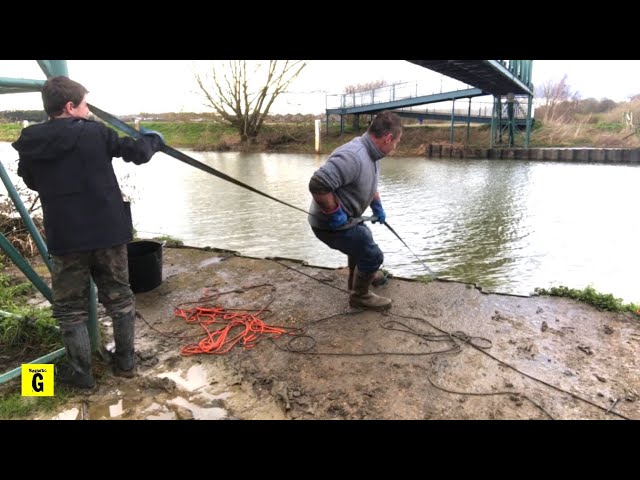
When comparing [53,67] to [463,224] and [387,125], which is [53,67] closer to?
[387,125]

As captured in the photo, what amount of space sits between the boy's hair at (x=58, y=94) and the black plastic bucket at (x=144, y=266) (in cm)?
209

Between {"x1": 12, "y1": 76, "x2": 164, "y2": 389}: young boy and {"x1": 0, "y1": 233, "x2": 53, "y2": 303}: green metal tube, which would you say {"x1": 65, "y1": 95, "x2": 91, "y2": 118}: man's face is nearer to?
{"x1": 12, "y1": 76, "x2": 164, "y2": 389}: young boy

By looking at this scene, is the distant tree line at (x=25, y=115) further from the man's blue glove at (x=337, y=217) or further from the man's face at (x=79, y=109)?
the man's blue glove at (x=337, y=217)

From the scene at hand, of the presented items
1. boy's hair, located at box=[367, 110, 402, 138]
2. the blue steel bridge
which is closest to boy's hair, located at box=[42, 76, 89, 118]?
boy's hair, located at box=[367, 110, 402, 138]

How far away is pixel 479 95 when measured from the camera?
93.4 feet

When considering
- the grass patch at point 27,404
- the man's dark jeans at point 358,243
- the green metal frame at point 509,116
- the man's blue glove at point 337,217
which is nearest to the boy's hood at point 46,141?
the grass patch at point 27,404

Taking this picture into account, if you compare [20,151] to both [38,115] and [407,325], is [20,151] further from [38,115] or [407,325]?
[407,325]

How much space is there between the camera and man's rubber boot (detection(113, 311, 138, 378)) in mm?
3076

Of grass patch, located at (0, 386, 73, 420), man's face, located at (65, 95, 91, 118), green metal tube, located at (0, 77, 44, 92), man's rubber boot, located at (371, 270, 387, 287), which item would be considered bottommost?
grass patch, located at (0, 386, 73, 420)

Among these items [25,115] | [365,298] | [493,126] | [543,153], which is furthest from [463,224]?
[493,126]

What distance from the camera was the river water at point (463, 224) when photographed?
21.0 feet

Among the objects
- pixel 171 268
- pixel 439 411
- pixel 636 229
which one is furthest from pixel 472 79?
pixel 439 411

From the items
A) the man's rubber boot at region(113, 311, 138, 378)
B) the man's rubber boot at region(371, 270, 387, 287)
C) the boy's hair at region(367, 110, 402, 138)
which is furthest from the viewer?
the man's rubber boot at region(371, 270, 387, 287)

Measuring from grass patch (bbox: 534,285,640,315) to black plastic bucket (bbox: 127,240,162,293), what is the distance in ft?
13.4
